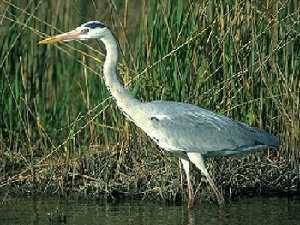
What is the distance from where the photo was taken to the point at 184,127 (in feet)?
25.5

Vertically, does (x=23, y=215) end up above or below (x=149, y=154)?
below

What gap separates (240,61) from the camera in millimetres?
8203

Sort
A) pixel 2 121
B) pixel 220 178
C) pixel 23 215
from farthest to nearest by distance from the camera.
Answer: pixel 2 121 → pixel 220 178 → pixel 23 215

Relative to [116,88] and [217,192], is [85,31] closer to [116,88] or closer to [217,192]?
[116,88]

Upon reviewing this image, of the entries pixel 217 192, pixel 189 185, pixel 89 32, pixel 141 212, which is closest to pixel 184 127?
pixel 189 185

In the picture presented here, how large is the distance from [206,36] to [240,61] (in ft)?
1.22

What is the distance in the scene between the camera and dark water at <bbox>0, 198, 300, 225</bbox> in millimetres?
7129

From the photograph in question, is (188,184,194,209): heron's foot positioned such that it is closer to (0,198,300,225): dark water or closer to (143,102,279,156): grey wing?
(0,198,300,225): dark water

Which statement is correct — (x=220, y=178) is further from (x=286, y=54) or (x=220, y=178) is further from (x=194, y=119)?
(x=286, y=54)

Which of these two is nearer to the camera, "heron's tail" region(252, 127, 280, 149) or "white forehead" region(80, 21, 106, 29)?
"heron's tail" region(252, 127, 280, 149)

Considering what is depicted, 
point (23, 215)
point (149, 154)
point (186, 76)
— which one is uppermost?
point (186, 76)

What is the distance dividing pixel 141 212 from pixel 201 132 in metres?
0.85

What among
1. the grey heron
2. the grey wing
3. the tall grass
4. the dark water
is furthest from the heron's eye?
the dark water

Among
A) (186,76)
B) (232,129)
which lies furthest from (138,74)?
(232,129)
